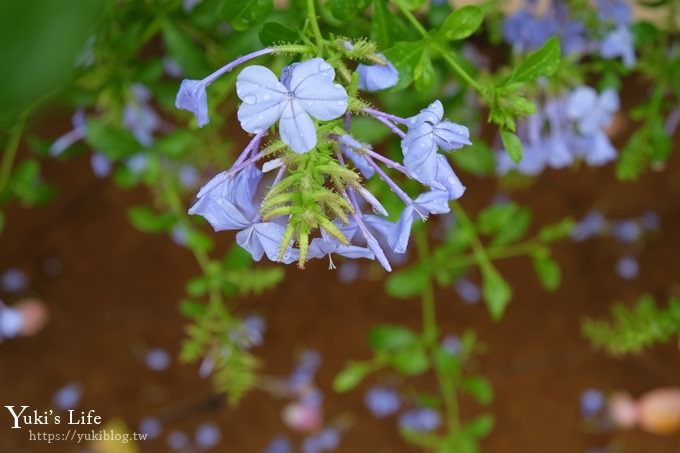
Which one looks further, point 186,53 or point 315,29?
point 186,53

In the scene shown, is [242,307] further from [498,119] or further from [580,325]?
[498,119]

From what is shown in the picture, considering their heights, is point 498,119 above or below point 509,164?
above

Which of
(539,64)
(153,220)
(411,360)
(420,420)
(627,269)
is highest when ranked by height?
(539,64)

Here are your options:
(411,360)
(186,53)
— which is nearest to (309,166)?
(186,53)

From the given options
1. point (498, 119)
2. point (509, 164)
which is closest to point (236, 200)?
point (498, 119)

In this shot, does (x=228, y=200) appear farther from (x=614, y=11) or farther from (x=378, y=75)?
(x=614, y=11)

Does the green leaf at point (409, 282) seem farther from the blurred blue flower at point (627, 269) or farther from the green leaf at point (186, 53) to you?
the blurred blue flower at point (627, 269)

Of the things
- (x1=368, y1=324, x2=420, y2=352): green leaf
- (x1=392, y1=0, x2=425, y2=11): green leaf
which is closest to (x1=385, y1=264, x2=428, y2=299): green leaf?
(x1=368, y1=324, x2=420, y2=352): green leaf

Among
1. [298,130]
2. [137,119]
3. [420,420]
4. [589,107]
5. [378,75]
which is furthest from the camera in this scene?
[420,420]
